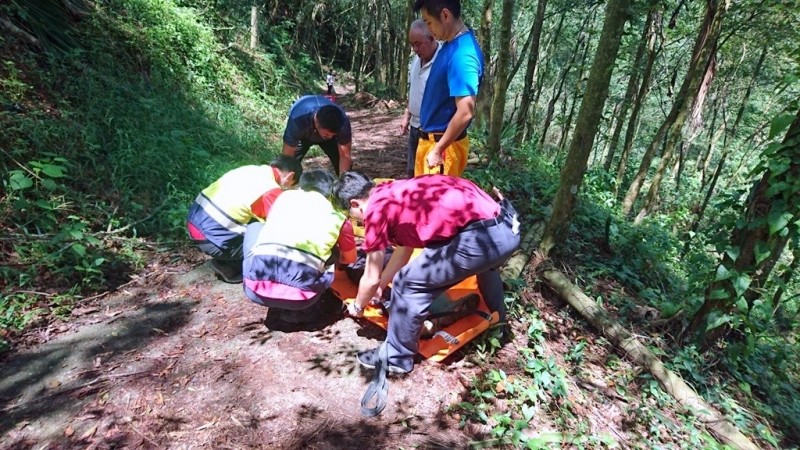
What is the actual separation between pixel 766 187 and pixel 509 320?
2058mm

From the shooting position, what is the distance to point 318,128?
416 cm

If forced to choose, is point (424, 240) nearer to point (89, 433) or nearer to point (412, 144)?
point (412, 144)

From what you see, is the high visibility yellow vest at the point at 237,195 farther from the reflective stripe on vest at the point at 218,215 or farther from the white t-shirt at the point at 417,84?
the white t-shirt at the point at 417,84

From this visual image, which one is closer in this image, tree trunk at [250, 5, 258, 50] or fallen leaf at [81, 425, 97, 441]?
fallen leaf at [81, 425, 97, 441]

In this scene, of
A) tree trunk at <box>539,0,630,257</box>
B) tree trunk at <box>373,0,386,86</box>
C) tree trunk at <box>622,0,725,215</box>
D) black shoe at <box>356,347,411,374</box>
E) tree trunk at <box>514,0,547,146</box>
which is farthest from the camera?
tree trunk at <box>373,0,386,86</box>

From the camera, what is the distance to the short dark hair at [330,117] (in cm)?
405

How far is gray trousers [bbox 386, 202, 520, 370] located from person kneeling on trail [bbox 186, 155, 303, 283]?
4.87 feet

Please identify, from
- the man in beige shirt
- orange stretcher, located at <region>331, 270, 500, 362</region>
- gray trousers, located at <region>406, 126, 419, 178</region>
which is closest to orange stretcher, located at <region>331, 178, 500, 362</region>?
orange stretcher, located at <region>331, 270, 500, 362</region>

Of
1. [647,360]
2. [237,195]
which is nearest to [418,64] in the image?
[237,195]

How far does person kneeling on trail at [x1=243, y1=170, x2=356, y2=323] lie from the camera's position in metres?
2.97

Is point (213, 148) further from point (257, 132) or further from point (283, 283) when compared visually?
point (283, 283)

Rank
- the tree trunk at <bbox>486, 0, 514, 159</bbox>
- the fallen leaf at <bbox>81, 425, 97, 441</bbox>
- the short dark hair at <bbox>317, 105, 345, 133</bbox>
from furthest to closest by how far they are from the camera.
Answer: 1. the tree trunk at <bbox>486, 0, 514, 159</bbox>
2. the short dark hair at <bbox>317, 105, 345, 133</bbox>
3. the fallen leaf at <bbox>81, 425, 97, 441</bbox>

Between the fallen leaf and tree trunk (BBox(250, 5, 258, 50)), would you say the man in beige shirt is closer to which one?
the fallen leaf

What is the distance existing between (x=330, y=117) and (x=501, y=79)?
388cm
